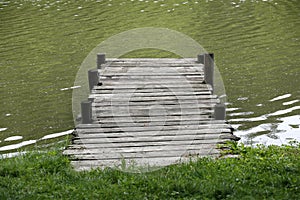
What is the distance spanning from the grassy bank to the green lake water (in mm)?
3378

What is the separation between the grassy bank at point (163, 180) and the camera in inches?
277

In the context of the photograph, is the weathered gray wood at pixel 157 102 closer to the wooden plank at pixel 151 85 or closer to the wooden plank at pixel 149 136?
the wooden plank at pixel 151 85

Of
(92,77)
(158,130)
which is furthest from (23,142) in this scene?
(158,130)

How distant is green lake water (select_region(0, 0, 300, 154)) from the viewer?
43.1ft

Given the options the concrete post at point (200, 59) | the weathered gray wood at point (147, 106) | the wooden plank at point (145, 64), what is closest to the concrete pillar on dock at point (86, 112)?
the weathered gray wood at point (147, 106)

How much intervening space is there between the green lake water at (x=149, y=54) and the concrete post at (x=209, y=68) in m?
0.86

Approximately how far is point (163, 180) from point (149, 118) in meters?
4.09

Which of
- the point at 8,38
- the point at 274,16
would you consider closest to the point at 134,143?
the point at 8,38

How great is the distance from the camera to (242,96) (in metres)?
14.8

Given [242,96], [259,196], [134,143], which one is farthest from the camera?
[242,96]

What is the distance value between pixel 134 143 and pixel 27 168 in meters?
2.42

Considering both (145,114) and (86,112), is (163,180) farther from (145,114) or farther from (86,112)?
(145,114)

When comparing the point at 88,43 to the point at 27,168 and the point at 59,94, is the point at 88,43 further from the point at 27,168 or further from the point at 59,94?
the point at 27,168

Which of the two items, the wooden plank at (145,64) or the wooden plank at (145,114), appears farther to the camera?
the wooden plank at (145,64)
